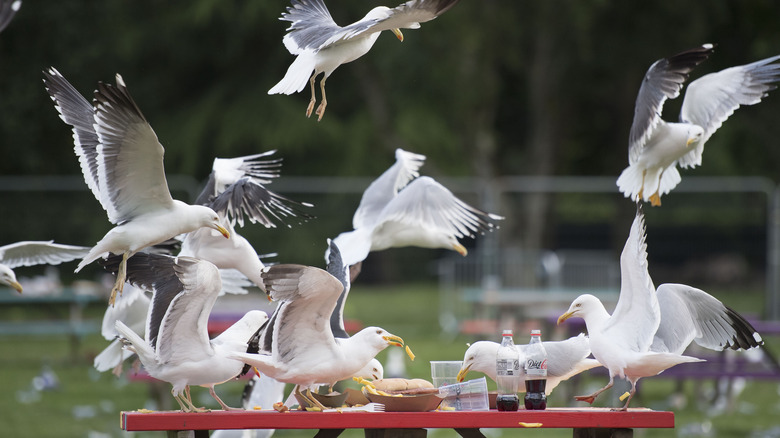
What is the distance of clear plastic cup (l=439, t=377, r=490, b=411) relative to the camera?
15.9 feet

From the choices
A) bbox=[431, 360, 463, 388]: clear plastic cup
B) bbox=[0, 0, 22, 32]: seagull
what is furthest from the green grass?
bbox=[431, 360, 463, 388]: clear plastic cup

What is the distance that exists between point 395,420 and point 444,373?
0.69 metres

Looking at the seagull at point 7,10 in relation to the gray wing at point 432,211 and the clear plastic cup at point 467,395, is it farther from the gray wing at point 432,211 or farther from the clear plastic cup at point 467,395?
the clear plastic cup at point 467,395

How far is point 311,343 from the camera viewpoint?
4668 mm

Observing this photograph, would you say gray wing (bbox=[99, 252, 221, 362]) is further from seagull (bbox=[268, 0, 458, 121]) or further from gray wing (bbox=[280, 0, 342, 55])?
gray wing (bbox=[280, 0, 342, 55])

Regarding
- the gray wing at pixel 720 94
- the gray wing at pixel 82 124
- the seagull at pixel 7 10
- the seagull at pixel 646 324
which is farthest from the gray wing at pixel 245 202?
the gray wing at pixel 720 94

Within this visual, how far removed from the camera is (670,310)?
16.1ft

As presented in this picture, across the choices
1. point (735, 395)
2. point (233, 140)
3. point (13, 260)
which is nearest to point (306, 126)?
point (233, 140)

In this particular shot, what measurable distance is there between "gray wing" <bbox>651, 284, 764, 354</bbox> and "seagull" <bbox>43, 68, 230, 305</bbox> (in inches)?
83.3

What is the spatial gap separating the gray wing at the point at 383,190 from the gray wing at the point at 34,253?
1775 millimetres

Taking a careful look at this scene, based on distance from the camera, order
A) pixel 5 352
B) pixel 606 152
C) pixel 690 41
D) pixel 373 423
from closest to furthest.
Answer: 1. pixel 373 423
2. pixel 5 352
3. pixel 690 41
4. pixel 606 152

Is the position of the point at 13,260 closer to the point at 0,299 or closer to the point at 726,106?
the point at 726,106

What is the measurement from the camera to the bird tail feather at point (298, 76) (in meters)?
4.92

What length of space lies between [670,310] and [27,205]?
11.9 meters
